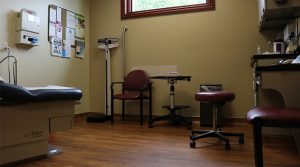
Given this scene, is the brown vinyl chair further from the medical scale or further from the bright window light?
the bright window light

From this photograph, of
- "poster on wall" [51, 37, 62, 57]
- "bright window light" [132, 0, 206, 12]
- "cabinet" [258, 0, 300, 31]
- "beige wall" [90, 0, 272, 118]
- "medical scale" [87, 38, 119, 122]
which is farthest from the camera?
"medical scale" [87, 38, 119, 122]

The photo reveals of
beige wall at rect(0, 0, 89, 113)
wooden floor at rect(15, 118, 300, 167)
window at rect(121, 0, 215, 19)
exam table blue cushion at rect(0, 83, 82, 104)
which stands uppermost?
window at rect(121, 0, 215, 19)

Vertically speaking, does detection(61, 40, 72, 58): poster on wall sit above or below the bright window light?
below

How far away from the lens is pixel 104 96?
14.9 feet

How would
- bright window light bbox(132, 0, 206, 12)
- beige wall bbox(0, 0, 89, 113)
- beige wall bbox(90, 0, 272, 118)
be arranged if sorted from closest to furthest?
beige wall bbox(0, 0, 89, 113), beige wall bbox(90, 0, 272, 118), bright window light bbox(132, 0, 206, 12)

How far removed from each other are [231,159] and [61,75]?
304 cm

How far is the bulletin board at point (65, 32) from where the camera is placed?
381 cm

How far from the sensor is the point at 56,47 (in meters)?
3.88

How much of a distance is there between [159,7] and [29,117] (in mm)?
3083

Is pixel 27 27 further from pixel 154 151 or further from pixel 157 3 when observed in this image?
pixel 154 151

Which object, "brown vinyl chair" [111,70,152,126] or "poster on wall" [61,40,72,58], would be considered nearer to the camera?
"brown vinyl chair" [111,70,152,126]

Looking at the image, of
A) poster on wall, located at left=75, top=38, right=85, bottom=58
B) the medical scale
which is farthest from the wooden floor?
poster on wall, located at left=75, top=38, right=85, bottom=58

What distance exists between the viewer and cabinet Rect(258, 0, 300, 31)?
2.49 m

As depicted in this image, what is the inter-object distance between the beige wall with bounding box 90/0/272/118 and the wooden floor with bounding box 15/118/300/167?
1016mm
